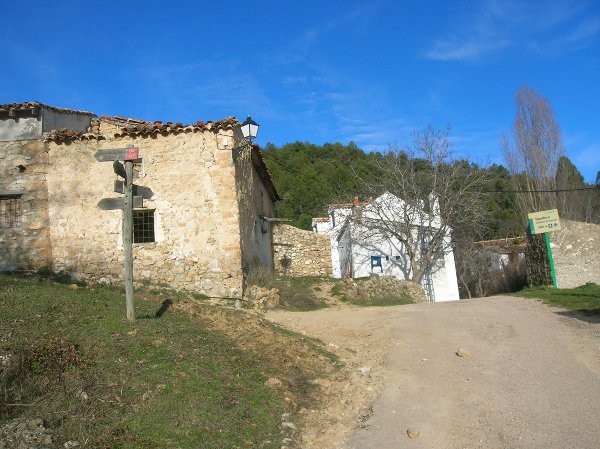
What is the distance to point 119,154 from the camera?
873cm

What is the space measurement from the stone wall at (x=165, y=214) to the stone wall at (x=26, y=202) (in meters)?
0.24

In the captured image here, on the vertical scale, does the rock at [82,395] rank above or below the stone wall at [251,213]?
below

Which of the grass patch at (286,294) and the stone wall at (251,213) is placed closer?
the grass patch at (286,294)

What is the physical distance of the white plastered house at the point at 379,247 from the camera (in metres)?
24.8

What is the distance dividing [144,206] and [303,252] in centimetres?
978

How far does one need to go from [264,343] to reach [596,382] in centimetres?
483

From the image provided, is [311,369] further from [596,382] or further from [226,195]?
[226,195]

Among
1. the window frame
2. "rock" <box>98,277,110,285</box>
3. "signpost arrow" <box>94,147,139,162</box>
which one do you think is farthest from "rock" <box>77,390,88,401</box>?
the window frame

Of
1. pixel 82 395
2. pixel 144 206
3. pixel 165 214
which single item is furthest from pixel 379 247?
pixel 82 395

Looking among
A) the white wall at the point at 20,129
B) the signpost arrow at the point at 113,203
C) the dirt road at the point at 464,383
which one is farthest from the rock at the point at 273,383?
the white wall at the point at 20,129

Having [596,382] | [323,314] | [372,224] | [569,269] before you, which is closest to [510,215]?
[372,224]

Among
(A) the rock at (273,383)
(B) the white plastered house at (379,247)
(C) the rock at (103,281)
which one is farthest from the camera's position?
(B) the white plastered house at (379,247)

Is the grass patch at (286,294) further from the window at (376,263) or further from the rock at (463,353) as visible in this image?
the window at (376,263)

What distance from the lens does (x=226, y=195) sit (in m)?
13.8
